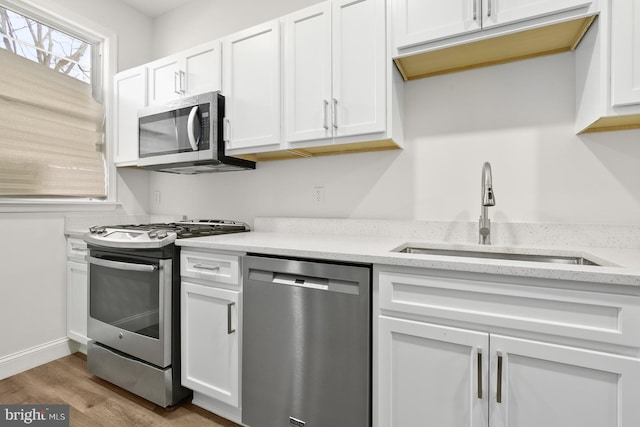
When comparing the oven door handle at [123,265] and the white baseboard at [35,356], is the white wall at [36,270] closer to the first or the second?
the white baseboard at [35,356]

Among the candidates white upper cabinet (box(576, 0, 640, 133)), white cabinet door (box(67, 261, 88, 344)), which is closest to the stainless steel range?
white cabinet door (box(67, 261, 88, 344))

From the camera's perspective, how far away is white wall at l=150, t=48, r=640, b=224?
4.75ft

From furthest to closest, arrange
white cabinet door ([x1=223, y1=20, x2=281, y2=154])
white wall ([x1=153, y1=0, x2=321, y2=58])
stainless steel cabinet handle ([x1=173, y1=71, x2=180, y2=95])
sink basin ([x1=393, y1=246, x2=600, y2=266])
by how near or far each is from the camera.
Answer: white wall ([x1=153, y1=0, x2=321, y2=58]) → stainless steel cabinet handle ([x1=173, y1=71, x2=180, y2=95]) → white cabinet door ([x1=223, y1=20, x2=281, y2=154]) → sink basin ([x1=393, y1=246, x2=600, y2=266])

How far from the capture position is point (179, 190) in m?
2.79

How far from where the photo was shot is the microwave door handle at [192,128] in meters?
1.98

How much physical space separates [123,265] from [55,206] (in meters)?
1.02

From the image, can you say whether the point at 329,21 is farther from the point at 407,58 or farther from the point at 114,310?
the point at 114,310

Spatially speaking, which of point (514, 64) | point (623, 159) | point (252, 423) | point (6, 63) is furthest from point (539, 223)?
point (6, 63)

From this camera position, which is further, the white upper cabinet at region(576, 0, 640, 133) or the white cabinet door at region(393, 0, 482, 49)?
the white cabinet door at region(393, 0, 482, 49)

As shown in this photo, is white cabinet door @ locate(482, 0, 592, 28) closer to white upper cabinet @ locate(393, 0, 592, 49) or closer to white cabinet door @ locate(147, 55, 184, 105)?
white upper cabinet @ locate(393, 0, 592, 49)

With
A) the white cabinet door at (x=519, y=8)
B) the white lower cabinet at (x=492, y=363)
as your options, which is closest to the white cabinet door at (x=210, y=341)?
the white lower cabinet at (x=492, y=363)

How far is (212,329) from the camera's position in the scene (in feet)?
5.24

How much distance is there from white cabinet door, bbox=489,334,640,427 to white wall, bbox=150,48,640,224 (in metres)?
0.80

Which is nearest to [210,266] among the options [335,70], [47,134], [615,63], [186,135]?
[186,135]
